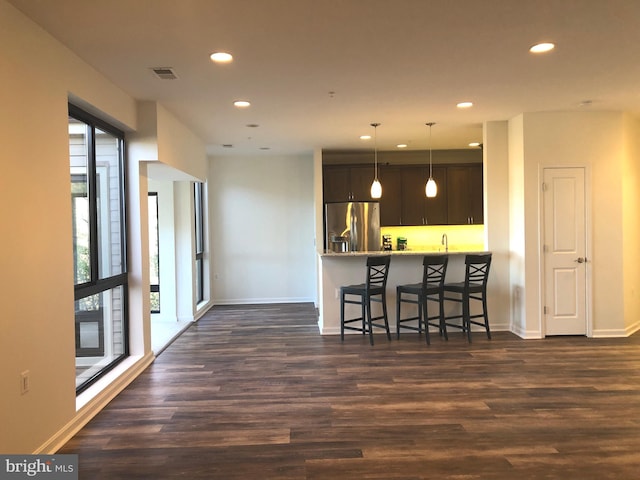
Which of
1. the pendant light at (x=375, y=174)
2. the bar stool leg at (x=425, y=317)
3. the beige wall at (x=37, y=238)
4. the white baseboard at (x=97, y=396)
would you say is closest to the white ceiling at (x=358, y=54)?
the beige wall at (x=37, y=238)

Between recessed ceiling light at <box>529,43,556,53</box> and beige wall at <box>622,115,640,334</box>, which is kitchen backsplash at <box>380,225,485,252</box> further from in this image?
recessed ceiling light at <box>529,43,556,53</box>

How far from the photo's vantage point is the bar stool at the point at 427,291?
5527 mm

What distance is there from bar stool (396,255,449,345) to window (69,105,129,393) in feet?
10.2

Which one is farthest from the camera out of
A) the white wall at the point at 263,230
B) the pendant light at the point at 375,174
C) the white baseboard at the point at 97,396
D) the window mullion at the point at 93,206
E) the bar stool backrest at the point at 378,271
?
the white wall at the point at 263,230

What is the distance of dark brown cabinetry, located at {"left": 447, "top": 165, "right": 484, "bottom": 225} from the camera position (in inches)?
314

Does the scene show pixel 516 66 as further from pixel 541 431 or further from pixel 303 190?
pixel 303 190

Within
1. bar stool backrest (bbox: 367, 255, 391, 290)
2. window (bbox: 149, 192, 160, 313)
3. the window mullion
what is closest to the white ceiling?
the window mullion

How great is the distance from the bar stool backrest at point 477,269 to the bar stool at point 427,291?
26 cm

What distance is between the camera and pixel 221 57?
3.46m

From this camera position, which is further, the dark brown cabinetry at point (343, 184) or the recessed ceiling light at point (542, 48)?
the dark brown cabinetry at point (343, 184)

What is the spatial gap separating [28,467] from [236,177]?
6379 mm

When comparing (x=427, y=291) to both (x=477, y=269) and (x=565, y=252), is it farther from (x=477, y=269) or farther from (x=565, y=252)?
(x=565, y=252)

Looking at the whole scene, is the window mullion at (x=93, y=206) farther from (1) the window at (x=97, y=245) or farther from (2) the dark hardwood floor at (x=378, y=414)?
(2) the dark hardwood floor at (x=378, y=414)

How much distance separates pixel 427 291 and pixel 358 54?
118 inches
